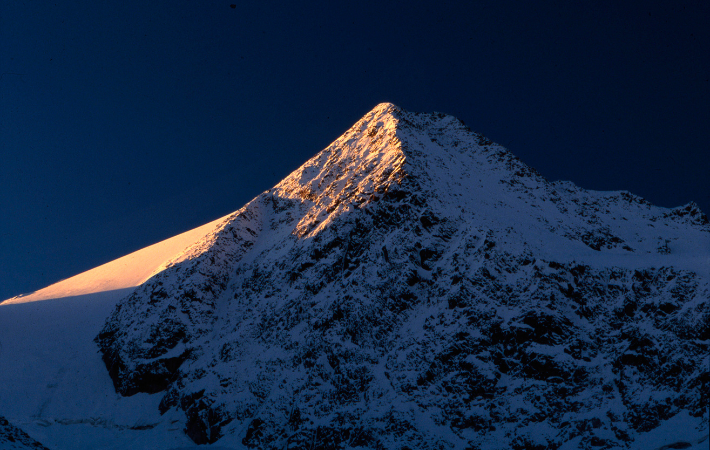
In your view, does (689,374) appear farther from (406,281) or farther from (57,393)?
(57,393)

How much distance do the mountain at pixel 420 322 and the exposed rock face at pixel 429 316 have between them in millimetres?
207

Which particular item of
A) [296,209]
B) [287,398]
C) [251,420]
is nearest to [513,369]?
[287,398]

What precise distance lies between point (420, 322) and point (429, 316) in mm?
1166

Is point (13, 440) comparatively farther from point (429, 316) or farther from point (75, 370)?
point (429, 316)

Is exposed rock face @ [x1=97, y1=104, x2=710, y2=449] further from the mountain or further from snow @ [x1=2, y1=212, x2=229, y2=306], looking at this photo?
snow @ [x1=2, y1=212, x2=229, y2=306]

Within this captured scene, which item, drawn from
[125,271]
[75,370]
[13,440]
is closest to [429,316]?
[13,440]

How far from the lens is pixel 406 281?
64.4 meters

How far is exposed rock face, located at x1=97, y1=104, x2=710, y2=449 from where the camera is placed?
53531 millimetres

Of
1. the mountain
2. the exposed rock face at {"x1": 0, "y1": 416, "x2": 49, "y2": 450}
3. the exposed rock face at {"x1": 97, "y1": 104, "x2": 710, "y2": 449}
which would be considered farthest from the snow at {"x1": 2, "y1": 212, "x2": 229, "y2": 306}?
the exposed rock face at {"x1": 0, "y1": 416, "x2": 49, "y2": 450}

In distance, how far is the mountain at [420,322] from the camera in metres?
53.3

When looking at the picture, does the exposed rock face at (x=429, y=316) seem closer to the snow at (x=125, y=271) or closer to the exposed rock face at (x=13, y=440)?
the snow at (x=125, y=271)

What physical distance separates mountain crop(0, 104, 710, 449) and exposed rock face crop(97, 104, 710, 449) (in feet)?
0.68

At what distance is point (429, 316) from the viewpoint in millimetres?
61312

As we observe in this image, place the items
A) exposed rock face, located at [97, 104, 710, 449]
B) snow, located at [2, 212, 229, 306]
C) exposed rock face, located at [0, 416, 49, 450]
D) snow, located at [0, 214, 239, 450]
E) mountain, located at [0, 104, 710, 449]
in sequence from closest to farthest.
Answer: exposed rock face, located at [0, 416, 49, 450], mountain, located at [0, 104, 710, 449], exposed rock face, located at [97, 104, 710, 449], snow, located at [0, 214, 239, 450], snow, located at [2, 212, 229, 306]
